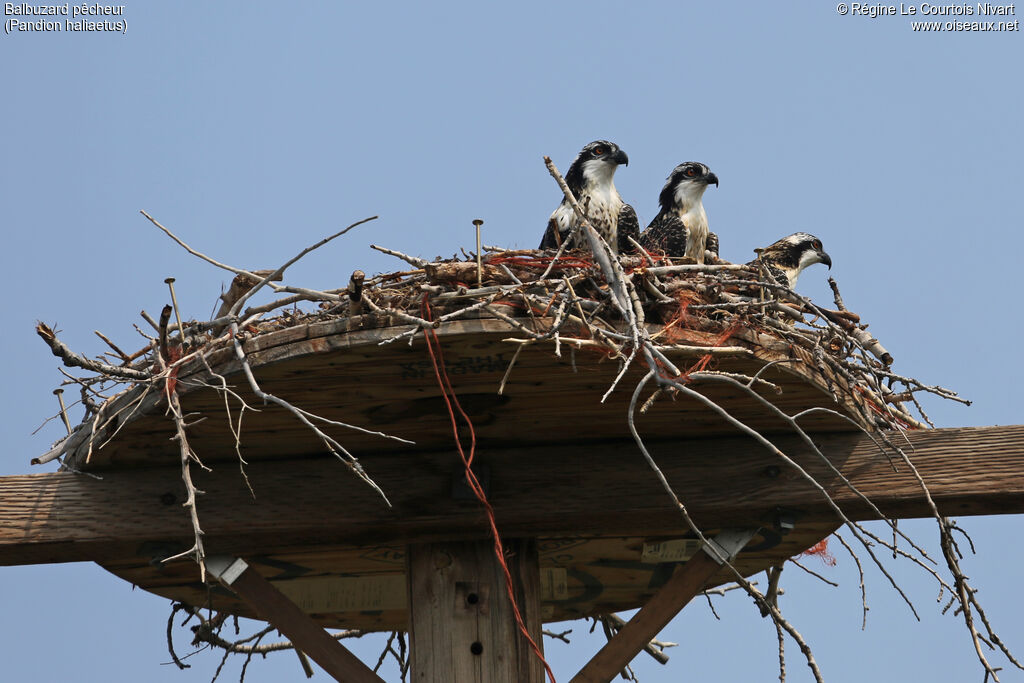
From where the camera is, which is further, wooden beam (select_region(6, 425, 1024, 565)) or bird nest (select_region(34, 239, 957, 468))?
wooden beam (select_region(6, 425, 1024, 565))

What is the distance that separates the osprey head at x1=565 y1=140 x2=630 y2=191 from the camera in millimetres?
7195

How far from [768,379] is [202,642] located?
2678mm

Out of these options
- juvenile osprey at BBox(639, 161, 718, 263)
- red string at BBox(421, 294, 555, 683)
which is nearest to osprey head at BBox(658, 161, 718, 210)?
juvenile osprey at BBox(639, 161, 718, 263)

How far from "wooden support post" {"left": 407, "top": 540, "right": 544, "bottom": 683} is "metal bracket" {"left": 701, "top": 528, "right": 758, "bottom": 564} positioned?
622 millimetres

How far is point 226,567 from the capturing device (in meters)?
4.43

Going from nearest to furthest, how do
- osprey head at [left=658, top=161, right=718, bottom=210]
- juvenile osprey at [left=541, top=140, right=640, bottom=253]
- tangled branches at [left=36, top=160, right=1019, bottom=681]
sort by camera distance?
tangled branches at [left=36, top=160, right=1019, bottom=681]
juvenile osprey at [left=541, top=140, right=640, bottom=253]
osprey head at [left=658, top=161, right=718, bottom=210]

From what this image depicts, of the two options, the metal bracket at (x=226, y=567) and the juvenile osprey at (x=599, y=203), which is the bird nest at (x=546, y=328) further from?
the juvenile osprey at (x=599, y=203)

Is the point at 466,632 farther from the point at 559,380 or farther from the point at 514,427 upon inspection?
the point at 559,380

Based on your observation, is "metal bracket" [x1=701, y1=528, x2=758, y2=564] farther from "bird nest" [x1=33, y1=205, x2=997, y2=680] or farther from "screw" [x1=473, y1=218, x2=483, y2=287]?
"screw" [x1=473, y1=218, x2=483, y2=287]

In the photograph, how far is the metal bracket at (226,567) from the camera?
173 inches

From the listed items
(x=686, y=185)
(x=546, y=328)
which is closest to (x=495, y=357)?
(x=546, y=328)

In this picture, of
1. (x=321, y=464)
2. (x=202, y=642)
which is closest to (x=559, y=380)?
(x=321, y=464)

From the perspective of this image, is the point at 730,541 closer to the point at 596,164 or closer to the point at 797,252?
the point at 596,164

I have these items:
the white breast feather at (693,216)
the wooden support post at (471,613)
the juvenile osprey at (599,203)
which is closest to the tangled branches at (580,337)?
the wooden support post at (471,613)
